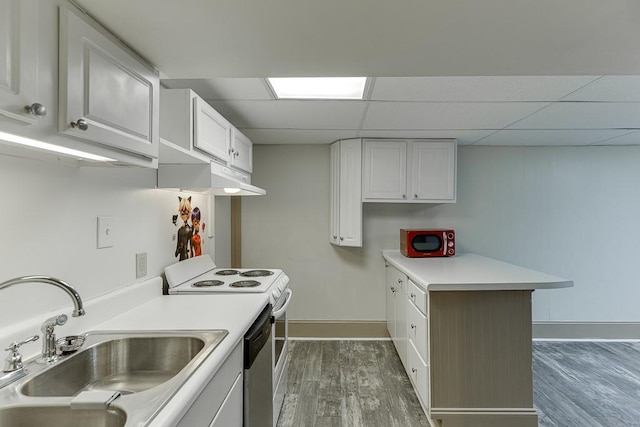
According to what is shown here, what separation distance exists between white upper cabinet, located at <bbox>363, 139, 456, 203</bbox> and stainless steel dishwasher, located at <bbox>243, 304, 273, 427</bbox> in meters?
1.89

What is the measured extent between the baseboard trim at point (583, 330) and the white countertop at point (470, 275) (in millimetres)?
1258

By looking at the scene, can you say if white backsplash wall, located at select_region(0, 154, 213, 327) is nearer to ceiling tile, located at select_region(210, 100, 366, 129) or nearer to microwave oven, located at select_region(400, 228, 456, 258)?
ceiling tile, located at select_region(210, 100, 366, 129)

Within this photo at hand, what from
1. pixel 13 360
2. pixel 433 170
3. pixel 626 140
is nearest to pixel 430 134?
pixel 433 170

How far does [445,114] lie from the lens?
2.54 meters

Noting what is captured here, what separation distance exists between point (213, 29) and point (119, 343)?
1.10 meters

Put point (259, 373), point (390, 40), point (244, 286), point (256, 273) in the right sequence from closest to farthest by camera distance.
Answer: point (390, 40) < point (259, 373) < point (244, 286) < point (256, 273)

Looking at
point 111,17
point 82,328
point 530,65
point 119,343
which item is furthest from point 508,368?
point 111,17

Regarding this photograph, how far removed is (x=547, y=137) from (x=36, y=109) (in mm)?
3753

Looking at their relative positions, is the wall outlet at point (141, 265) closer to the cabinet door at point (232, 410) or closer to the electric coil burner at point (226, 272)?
the electric coil burner at point (226, 272)

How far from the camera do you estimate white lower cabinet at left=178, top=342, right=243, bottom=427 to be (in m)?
0.92

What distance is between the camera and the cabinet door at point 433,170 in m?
3.33

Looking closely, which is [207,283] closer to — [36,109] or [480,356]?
[36,109]

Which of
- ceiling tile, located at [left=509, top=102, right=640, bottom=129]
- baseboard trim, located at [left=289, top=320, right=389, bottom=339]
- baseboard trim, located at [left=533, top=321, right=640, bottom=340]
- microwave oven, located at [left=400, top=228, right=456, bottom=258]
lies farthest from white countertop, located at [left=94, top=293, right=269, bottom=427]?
baseboard trim, located at [left=533, top=321, right=640, bottom=340]

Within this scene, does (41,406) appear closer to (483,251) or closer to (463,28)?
(463,28)
